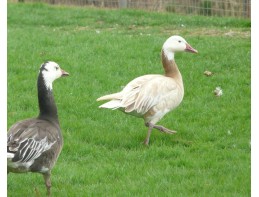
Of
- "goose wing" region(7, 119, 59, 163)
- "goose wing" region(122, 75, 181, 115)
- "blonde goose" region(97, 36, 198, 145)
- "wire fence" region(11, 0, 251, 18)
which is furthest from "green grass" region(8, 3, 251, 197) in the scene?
"wire fence" region(11, 0, 251, 18)

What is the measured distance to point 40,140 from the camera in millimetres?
5918

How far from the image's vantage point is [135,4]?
1747cm

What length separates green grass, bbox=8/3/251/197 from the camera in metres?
6.61

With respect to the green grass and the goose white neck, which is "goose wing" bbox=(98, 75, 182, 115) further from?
the goose white neck

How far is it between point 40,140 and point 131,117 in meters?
3.18

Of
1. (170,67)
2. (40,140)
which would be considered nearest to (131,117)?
(170,67)

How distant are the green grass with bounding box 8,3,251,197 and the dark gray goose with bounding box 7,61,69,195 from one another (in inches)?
20.4

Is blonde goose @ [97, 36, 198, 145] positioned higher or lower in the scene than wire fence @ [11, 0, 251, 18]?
lower

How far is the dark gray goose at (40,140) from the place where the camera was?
5.71 m

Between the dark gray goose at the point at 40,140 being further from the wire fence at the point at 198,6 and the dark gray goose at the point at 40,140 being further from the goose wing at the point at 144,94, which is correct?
the wire fence at the point at 198,6

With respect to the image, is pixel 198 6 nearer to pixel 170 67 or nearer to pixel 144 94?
pixel 170 67

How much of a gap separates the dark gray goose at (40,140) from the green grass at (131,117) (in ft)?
1.70

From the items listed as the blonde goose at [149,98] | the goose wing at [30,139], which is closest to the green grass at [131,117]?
the blonde goose at [149,98]

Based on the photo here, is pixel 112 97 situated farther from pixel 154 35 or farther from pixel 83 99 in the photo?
pixel 154 35
